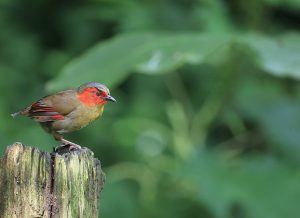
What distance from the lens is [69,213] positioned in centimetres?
290

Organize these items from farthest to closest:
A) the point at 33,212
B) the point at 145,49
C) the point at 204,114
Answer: the point at 204,114 → the point at 145,49 → the point at 33,212

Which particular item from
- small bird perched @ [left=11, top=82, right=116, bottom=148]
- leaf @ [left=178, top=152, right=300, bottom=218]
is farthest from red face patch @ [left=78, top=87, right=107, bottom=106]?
leaf @ [left=178, top=152, right=300, bottom=218]

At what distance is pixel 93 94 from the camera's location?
400 cm

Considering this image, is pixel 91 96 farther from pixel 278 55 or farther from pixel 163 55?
pixel 278 55

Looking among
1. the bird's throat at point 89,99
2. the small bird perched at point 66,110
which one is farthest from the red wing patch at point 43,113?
the bird's throat at point 89,99

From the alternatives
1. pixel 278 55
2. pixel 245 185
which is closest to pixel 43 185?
pixel 278 55

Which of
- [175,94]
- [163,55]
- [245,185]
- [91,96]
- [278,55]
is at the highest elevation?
[175,94]

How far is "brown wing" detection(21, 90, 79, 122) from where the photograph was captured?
12.7 ft

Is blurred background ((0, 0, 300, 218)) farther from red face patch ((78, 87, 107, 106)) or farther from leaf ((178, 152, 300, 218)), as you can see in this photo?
red face patch ((78, 87, 107, 106))

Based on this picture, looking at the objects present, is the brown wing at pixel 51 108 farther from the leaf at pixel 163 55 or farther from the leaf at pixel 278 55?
the leaf at pixel 278 55

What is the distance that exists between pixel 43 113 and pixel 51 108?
0.04 metres

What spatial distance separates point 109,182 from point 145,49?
5.59ft

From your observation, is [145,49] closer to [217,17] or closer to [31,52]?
[217,17]

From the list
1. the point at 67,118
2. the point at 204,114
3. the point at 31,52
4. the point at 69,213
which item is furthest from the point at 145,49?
the point at 31,52
